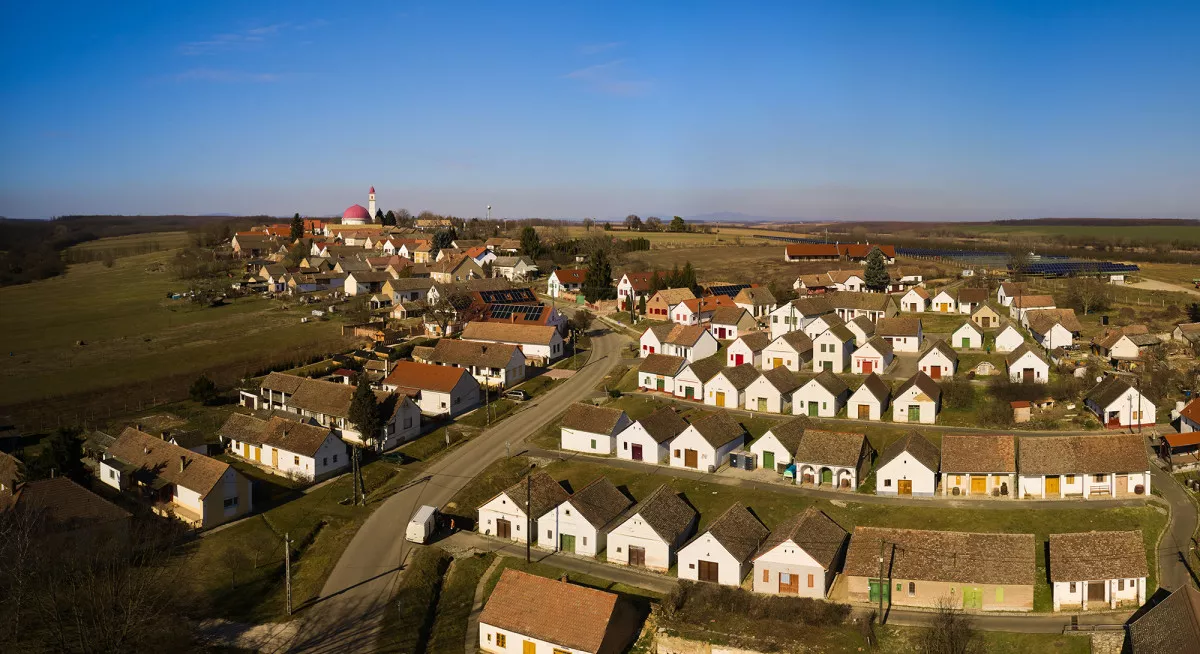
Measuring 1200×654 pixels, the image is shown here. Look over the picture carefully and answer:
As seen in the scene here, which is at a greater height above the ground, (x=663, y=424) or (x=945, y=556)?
(x=663, y=424)

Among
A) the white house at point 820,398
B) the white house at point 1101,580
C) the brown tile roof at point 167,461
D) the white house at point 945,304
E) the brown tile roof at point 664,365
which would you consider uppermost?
the white house at point 945,304

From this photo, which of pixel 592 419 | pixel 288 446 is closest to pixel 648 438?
pixel 592 419

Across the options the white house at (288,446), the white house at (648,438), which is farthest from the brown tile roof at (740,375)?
the white house at (288,446)

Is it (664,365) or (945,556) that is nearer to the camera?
(945,556)

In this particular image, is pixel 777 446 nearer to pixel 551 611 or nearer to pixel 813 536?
pixel 813 536

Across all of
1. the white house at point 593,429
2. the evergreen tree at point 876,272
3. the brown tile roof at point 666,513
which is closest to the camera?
the brown tile roof at point 666,513

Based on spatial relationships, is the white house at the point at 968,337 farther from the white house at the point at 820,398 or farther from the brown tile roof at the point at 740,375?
the brown tile roof at the point at 740,375

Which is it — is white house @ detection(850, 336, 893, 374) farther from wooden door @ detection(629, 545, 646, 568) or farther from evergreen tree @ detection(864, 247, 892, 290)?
wooden door @ detection(629, 545, 646, 568)
